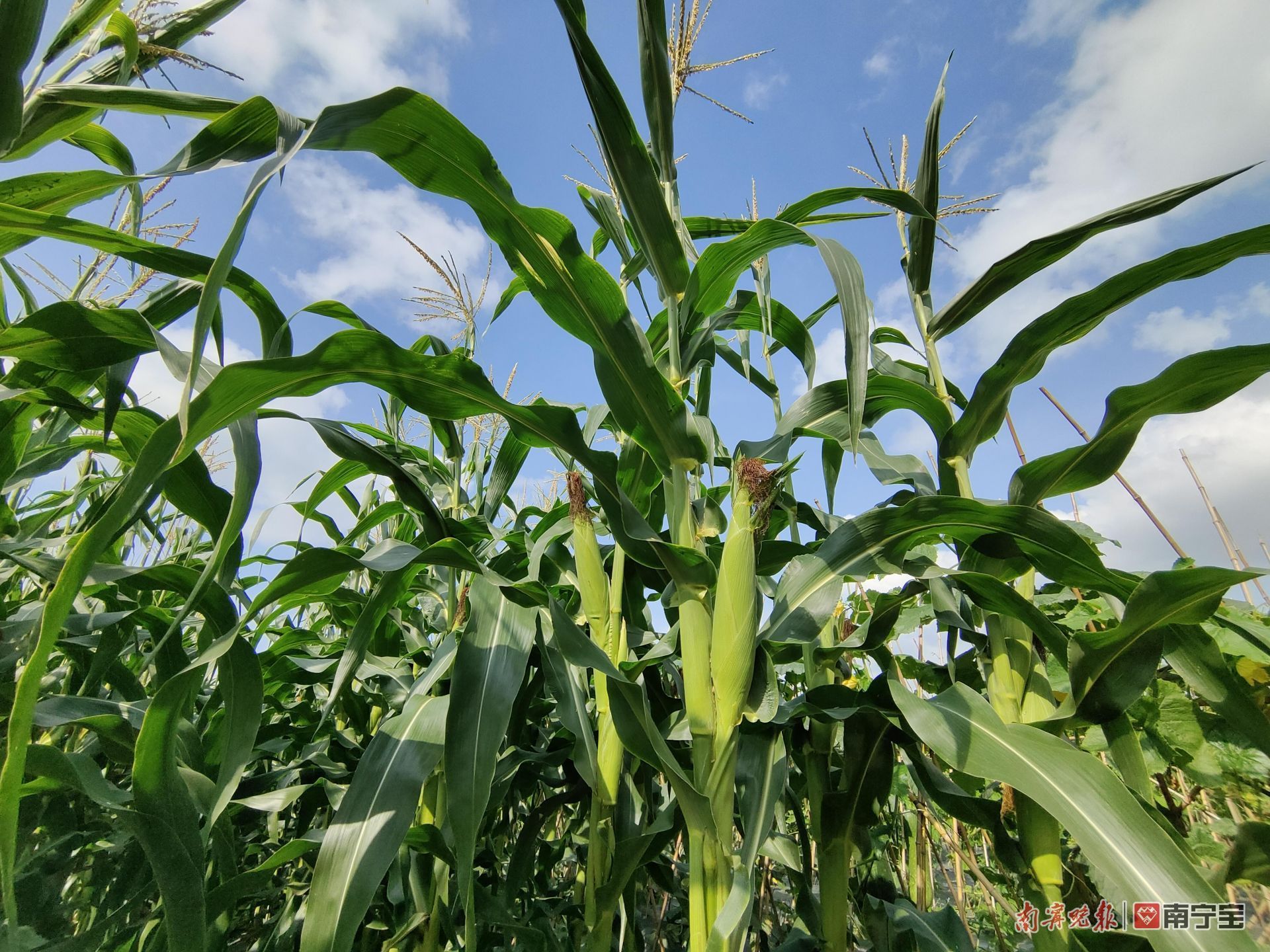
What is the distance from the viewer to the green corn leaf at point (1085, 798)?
2.02 feet

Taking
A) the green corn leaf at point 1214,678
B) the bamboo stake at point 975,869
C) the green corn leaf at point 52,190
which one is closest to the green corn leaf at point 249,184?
the green corn leaf at point 52,190

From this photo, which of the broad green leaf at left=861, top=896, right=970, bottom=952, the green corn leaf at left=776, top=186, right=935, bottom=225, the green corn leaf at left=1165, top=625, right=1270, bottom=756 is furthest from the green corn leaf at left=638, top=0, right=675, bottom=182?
the broad green leaf at left=861, top=896, right=970, bottom=952

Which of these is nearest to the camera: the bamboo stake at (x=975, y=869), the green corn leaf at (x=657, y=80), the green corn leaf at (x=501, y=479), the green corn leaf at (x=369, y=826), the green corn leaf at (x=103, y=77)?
the green corn leaf at (x=369, y=826)

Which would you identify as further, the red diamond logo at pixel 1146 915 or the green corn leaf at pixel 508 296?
the green corn leaf at pixel 508 296

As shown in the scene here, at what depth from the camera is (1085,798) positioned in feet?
2.22

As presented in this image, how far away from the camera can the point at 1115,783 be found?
67cm

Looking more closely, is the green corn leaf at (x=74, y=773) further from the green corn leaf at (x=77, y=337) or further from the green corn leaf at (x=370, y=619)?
the green corn leaf at (x=77, y=337)

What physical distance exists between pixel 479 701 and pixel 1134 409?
37.3 inches

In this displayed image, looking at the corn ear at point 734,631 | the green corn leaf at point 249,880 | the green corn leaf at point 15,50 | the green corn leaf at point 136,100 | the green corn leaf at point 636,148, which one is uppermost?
the green corn leaf at point 636,148

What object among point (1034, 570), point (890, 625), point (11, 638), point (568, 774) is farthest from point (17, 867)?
point (1034, 570)

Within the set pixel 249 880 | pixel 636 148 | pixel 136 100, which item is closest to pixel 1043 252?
pixel 636 148

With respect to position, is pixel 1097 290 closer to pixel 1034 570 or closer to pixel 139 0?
pixel 1034 570

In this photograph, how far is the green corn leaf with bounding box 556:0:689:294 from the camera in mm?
771

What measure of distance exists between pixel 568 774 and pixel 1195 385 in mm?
1182
